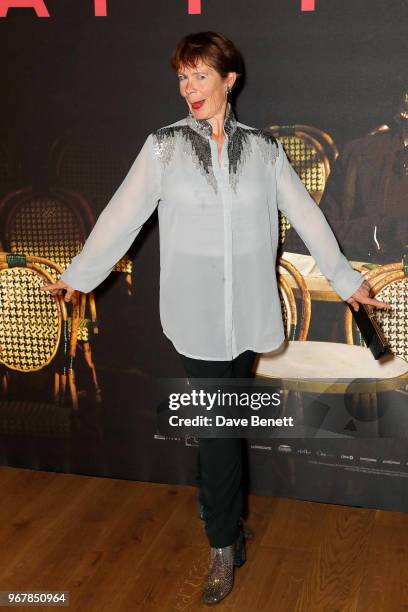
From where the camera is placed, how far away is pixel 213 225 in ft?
6.15

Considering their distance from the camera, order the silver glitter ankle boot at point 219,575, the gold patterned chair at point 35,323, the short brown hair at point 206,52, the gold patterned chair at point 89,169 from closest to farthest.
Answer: the short brown hair at point 206,52, the silver glitter ankle boot at point 219,575, the gold patterned chair at point 89,169, the gold patterned chair at point 35,323

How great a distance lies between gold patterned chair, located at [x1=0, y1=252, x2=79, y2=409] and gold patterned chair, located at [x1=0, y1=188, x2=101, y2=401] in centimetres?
3

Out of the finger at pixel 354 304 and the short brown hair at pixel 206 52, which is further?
the finger at pixel 354 304

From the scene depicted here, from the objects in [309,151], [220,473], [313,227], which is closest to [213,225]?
[313,227]

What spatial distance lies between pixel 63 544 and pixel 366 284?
1.19 meters

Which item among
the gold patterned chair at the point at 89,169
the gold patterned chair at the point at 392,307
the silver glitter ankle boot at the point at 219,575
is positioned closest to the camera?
the silver glitter ankle boot at the point at 219,575

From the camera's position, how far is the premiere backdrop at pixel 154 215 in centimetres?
215

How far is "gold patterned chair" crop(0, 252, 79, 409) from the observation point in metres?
2.57

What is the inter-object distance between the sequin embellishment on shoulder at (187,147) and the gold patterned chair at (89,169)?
49 centimetres

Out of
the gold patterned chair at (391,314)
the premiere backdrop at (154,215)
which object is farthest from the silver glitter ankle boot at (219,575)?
the gold patterned chair at (391,314)

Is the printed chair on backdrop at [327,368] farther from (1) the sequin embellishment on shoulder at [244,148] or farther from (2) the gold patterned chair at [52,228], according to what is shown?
(2) the gold patterned chair at [52,228]

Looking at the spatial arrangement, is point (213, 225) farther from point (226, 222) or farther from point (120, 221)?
point (120, 221)

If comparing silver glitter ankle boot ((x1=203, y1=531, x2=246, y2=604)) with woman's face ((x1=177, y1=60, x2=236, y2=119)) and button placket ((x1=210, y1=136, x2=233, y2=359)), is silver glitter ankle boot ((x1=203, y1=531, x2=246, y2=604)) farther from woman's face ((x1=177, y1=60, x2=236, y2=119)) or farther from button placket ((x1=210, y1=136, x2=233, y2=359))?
woman's face ((x1=177, y1=60, x2=236, y2=119))

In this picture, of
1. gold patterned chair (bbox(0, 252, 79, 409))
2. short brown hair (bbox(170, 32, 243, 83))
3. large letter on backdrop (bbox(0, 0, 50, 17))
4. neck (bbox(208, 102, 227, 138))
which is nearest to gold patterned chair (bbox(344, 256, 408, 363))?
neck (bbox(208, 102, 227, 138))
